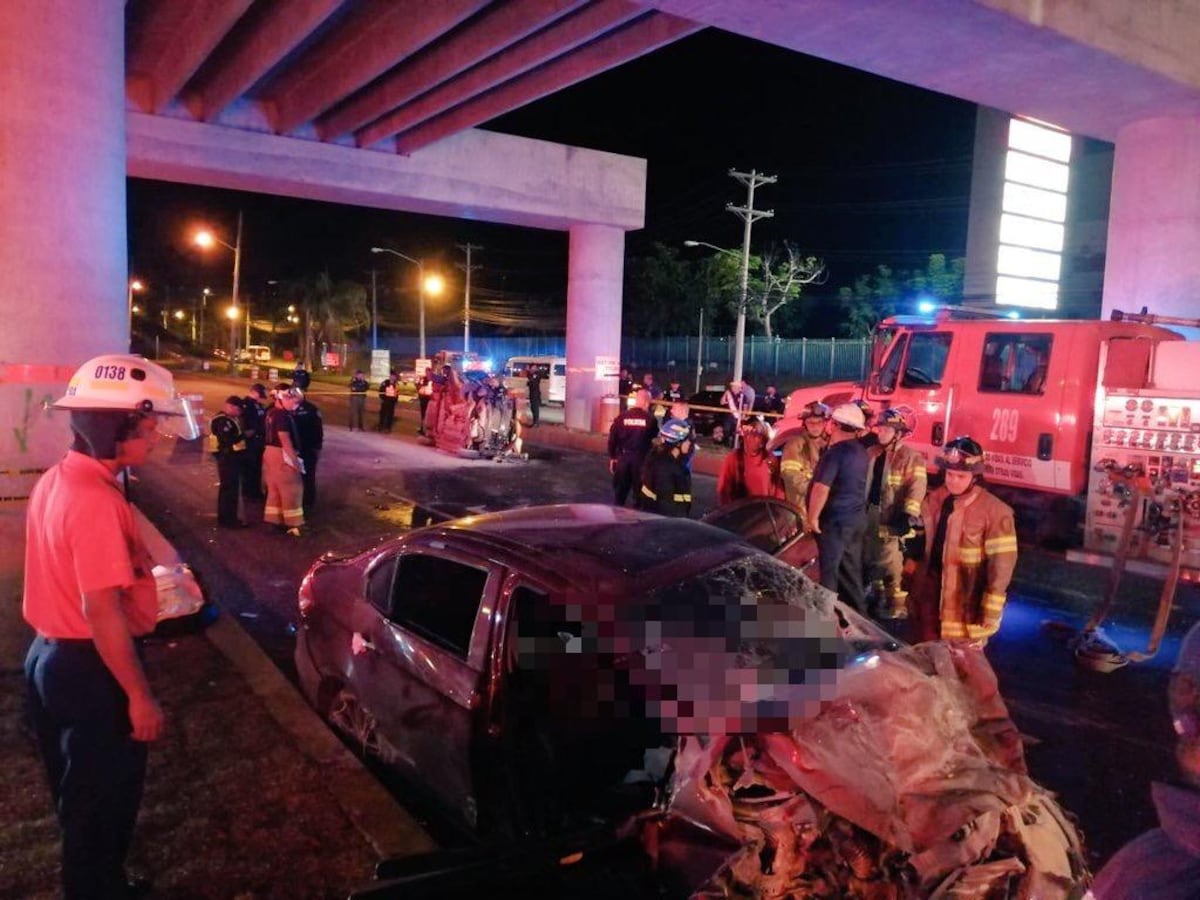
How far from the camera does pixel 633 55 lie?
49.1 feet

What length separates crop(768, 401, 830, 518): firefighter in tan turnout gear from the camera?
739 centimetres

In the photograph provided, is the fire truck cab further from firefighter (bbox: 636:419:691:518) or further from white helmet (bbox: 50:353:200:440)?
white helmet (bbox: 50:353:200:440)

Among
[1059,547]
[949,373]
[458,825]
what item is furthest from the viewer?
[949,373]

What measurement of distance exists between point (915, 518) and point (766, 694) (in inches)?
189

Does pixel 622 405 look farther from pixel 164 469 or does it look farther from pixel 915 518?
pixel 915 518

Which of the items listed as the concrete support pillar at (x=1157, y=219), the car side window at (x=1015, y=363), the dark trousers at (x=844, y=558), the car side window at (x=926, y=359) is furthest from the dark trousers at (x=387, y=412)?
the dark trousers at (x=844, y=558)

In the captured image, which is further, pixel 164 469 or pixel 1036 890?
pixel 164 469

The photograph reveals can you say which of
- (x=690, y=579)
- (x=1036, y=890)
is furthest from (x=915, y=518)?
(x=1036, y=890)

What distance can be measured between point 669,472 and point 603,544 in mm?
4398

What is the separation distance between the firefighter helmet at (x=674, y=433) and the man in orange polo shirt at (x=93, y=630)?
18.2ft

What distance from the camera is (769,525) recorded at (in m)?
6.13

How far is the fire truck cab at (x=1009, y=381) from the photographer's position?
28.5ft

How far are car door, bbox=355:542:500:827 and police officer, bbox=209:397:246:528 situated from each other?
6.34m

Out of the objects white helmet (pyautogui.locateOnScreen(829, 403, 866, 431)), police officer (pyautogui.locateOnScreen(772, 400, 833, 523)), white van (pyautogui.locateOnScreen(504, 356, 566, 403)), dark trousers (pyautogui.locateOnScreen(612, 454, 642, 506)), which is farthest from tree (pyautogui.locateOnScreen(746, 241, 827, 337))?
white helmet (pyautogui.locateOnScreen(829, 403, 866, 431))
